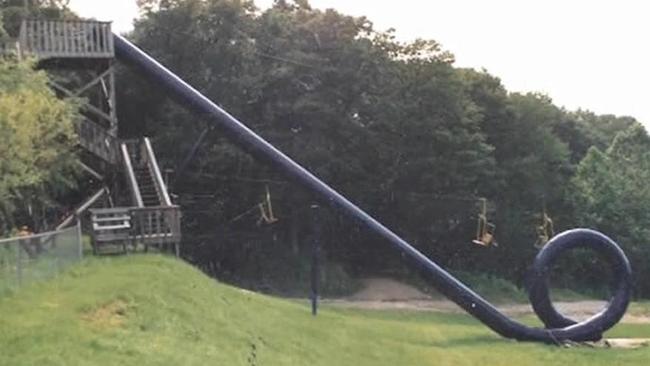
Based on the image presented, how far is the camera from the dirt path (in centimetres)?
3859

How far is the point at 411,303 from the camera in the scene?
134 feet

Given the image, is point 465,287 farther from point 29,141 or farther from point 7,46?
point 7,46

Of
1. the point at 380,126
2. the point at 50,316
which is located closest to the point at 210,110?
the point at 50,316

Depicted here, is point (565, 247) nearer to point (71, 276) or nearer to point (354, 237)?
point (71, 276)

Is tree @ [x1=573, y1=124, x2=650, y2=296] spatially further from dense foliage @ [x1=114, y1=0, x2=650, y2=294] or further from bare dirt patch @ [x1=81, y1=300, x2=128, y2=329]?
bare dirt patch @ [x1=81, y1=300, x2=128, y2=329]

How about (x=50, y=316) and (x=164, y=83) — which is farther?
(x=164, y=83)

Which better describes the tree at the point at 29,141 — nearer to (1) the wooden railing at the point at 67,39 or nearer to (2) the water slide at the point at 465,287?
(1) the wooden railing at the point at 67,39

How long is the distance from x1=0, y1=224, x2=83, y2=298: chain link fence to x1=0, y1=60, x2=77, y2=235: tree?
174cm

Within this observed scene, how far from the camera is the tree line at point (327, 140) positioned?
44688 millimetres

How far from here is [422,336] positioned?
80.5ft

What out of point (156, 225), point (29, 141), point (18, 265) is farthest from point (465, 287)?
point (18, 265)

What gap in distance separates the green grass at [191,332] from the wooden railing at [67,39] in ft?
28.9

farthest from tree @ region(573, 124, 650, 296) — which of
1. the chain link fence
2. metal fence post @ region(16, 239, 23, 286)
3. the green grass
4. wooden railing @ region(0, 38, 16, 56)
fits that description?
metal fence post @ region(16, 239, 23, 286)

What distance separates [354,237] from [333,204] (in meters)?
23.8
